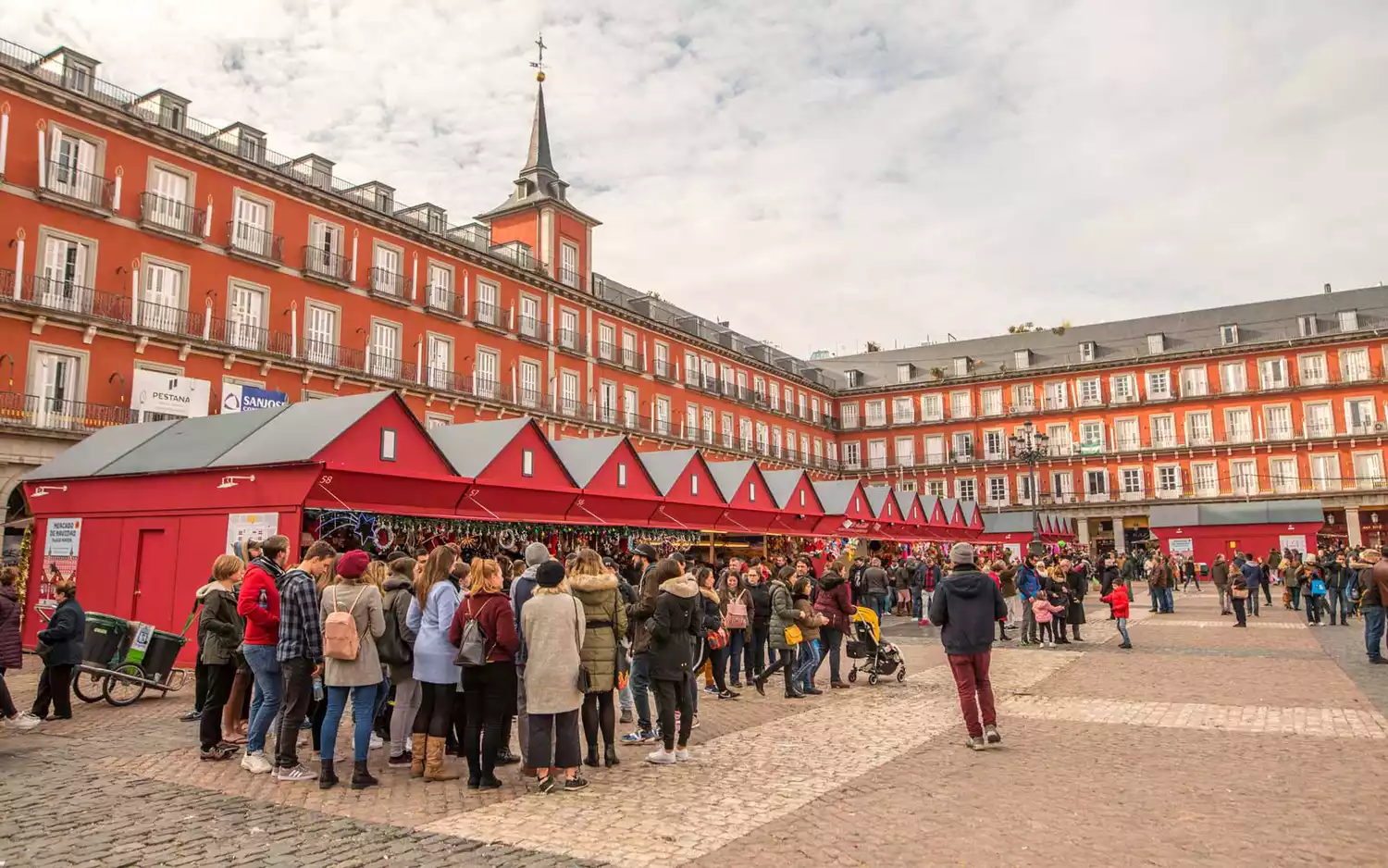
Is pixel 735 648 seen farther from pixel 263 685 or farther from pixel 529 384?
pixel 529 384

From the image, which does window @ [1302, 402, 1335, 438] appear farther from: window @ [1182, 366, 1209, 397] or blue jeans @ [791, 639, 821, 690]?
blue jeans @ [791, 639, 821, 690]

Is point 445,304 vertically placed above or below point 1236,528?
above

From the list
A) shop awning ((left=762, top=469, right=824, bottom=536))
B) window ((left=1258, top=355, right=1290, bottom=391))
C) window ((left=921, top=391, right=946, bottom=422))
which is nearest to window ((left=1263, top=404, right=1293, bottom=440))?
window ((left=1258, top=355, right=1290, bottom=391))

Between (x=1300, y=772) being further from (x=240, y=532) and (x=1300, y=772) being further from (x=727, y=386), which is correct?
(x=727, y=386)

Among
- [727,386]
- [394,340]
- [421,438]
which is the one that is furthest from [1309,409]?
[421,438]

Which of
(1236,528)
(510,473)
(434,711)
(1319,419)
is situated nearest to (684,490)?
(510,473)

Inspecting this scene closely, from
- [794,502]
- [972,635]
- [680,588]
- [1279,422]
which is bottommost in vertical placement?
[972,635]

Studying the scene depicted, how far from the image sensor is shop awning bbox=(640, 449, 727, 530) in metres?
19.7

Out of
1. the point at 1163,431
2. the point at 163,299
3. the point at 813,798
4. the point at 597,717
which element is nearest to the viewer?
the point at 813,798

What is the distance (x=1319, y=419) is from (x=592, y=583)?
5838 cm

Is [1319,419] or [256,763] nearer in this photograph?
[256,763]

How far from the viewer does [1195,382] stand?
55750mm

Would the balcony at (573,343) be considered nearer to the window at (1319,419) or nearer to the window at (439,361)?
the window at (439,361)

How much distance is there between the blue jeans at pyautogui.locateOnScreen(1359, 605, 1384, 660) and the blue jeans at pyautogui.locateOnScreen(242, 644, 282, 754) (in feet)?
47.0
